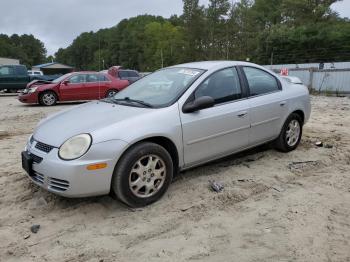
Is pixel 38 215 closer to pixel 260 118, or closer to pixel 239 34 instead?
pixel 260 118

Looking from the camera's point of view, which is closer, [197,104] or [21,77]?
[197,104]

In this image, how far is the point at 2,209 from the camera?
4.12m

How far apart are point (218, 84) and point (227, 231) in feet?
6.78

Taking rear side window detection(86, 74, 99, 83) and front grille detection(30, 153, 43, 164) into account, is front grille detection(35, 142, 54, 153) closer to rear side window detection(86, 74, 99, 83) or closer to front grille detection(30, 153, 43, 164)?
front grille detection(30, 153, 43, 164)

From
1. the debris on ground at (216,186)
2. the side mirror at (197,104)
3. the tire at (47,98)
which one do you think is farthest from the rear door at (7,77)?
the debris on ground at (216,186)

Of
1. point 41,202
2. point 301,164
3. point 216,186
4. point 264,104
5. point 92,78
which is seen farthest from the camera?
point 92,78

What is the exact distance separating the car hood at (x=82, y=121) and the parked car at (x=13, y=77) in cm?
1799

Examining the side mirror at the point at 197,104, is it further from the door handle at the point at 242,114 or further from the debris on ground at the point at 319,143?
the debris on ground at the point at 319,143

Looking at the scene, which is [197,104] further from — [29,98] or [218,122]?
[29,98]

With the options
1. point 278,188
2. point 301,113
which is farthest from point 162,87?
point 301,113

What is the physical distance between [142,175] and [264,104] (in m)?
2.28

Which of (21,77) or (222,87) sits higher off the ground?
(222,87)

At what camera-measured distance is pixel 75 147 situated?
378 centimetres

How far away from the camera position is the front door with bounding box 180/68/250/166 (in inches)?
176
